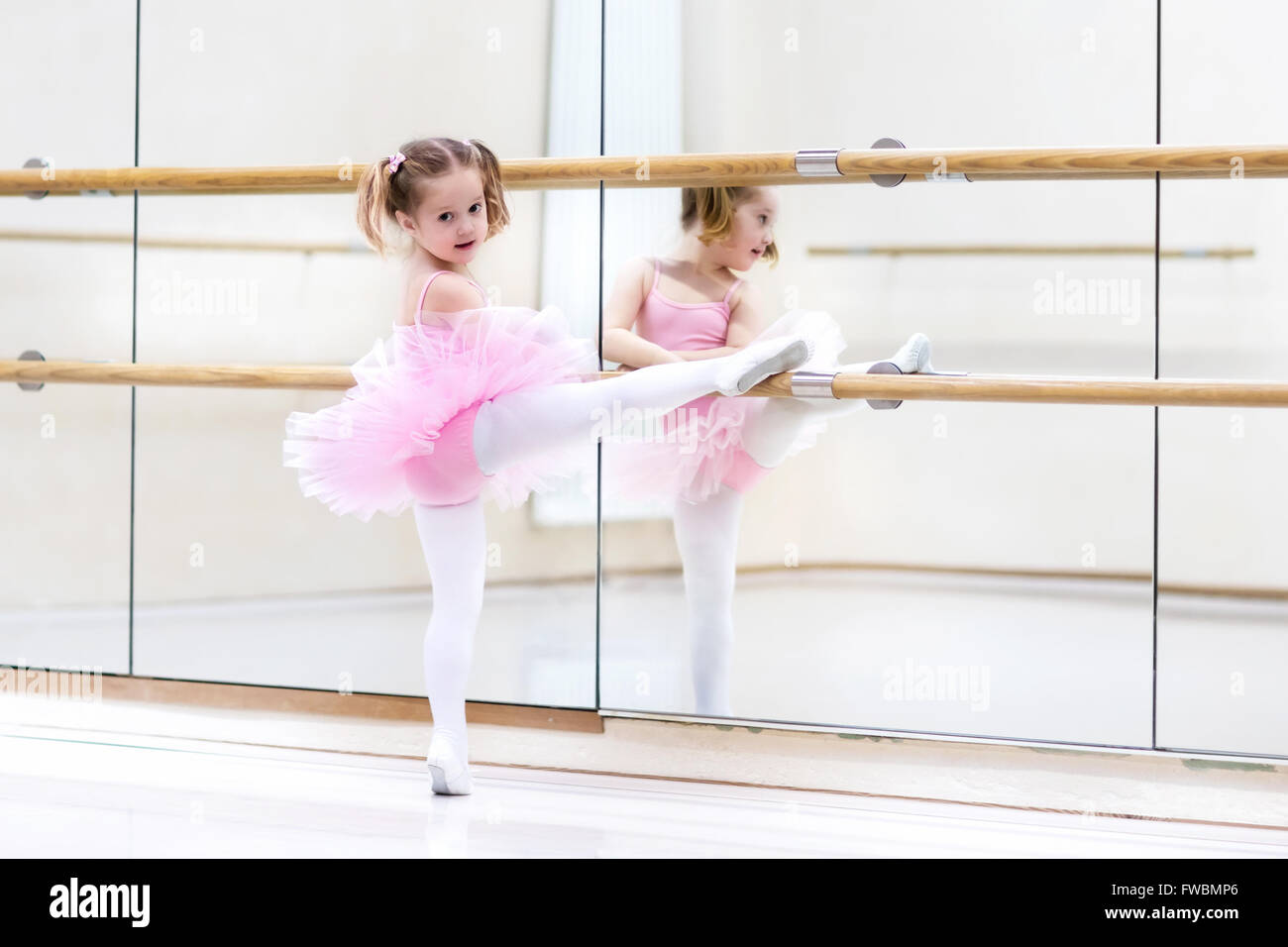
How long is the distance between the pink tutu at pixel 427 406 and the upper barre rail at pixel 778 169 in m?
0.24

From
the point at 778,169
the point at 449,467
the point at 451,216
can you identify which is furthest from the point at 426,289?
the point at 778,169

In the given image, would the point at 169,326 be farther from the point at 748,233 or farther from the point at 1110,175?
the point at 1110,175

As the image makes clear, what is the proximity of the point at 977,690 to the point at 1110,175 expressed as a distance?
2.32ft

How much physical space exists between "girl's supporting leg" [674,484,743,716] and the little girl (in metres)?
0.20

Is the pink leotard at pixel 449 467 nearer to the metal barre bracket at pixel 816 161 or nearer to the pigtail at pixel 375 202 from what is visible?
the pigtail at pixel 375 202

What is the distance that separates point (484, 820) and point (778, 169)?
854 mm

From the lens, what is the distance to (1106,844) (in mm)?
1321

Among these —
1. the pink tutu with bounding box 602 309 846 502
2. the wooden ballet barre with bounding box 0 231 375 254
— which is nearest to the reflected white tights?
the pink tutu with bounding box 602 309 846 502

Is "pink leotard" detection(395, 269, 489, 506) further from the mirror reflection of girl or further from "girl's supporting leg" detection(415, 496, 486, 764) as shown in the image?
the mirror reflection of girl

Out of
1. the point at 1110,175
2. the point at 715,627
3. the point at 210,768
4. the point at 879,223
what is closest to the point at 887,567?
the point at 715,627

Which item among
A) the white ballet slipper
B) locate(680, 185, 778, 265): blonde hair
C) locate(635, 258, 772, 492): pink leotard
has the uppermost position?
locate(680, 185, 778, 265): blonde hair

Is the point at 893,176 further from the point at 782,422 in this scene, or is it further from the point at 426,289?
the point at 426,289

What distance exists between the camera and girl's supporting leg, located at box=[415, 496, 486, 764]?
1.49 metres

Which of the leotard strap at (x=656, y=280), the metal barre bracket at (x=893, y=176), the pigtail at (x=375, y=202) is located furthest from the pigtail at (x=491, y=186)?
the metal barre bracket at (x=893, y=176)
